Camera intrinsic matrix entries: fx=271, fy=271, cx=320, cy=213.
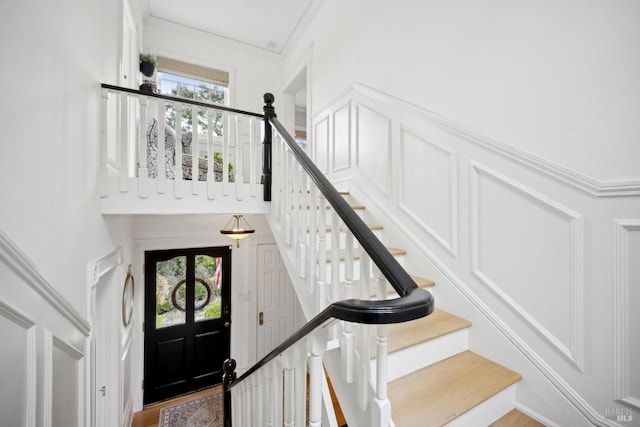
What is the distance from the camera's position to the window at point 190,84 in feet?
12.4

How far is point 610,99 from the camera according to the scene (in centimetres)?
109

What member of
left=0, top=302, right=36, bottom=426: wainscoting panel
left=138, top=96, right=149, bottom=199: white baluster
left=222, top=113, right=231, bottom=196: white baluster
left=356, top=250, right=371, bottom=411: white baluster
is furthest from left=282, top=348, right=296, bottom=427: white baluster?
left=138, top=96, right=149, bottom=199: white baluster

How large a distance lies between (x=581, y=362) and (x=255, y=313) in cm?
355

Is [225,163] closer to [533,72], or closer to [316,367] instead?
[316,367]

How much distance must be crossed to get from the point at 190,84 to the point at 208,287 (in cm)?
293

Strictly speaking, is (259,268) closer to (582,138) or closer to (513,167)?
(513,167)

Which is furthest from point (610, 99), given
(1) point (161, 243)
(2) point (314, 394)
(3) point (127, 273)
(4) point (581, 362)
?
(1) point (161, 243)

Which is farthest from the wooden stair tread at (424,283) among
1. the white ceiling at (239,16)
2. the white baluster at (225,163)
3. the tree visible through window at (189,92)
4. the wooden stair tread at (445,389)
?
the white ceiling at (239,16)

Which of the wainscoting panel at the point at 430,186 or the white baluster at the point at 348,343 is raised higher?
the wainscoting panel at the point at 430,186

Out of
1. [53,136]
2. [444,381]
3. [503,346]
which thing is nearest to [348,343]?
[444,381]

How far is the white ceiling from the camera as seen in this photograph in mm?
3312

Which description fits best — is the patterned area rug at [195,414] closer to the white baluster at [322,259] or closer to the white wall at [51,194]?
the white wall at [51,194]

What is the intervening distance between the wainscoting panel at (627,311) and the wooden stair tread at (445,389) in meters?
0.38

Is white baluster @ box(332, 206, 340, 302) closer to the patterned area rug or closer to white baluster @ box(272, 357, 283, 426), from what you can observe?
white baluster @ box(272, 357, 283, 426)
